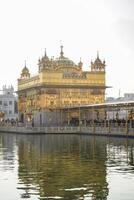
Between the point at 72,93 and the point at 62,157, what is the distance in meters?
Result: 66.8

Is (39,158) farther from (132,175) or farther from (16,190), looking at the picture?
(16,190)

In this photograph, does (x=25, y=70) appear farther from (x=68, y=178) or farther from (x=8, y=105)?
(x=68, y=178)

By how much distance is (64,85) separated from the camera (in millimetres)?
101688

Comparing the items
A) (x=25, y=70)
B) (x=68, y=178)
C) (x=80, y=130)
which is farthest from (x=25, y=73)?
(x=68, y=178)

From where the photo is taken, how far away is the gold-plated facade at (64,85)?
100438 millimetres

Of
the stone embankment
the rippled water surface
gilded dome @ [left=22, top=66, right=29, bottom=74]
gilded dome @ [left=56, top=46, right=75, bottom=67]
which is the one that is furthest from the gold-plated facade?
the rippled water surface

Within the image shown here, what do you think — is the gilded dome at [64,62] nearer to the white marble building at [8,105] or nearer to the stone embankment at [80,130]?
the stone embankment at [80,130]

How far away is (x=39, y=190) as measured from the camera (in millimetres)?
21422

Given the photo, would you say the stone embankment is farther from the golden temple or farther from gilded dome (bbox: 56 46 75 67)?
gilded dome (bbox: 56 46 75 67)

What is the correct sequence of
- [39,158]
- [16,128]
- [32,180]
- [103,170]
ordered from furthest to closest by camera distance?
[16,128] < [39,158] < [103,170] < [32,180]

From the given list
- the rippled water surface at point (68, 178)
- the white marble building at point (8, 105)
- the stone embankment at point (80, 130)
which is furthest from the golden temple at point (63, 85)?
the rippled water surface at point (68, 178)

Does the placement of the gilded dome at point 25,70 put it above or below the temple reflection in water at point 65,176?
above

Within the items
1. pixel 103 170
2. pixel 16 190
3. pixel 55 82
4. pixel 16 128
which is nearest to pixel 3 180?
pixel 16 190

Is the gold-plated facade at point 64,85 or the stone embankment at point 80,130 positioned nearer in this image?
the stone embankment at point 80,130
